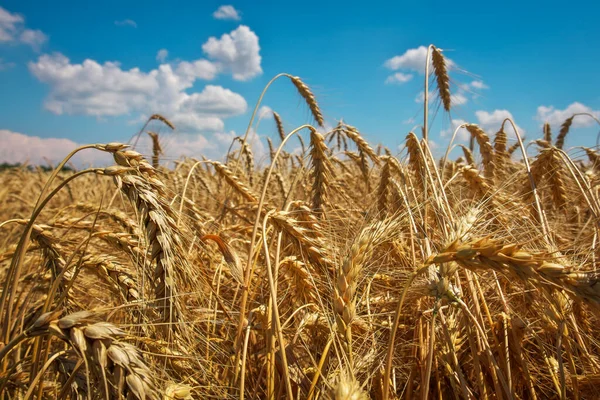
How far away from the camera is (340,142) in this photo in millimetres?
6770

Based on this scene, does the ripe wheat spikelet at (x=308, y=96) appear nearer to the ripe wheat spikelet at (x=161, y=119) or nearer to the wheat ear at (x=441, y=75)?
the wheat ear at (x=441, y=75)

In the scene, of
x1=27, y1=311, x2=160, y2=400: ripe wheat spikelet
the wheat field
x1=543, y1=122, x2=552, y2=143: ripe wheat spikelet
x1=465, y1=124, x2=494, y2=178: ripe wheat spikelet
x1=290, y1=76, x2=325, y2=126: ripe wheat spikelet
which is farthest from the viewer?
x1=543, y1=122, x2=552, y2=143: ripe wheat spikelet

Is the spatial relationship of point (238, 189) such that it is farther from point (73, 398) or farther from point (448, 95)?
point (448, 95)

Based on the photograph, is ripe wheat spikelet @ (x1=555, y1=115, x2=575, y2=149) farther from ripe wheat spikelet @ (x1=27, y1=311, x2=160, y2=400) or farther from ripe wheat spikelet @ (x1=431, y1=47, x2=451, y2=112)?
ripe wheat spikelet @ (x1=27, y1=311, x2=160, y2=400)

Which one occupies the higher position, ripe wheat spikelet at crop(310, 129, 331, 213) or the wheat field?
ripe wheat spikelet at crop(310, 129, 331, 213)

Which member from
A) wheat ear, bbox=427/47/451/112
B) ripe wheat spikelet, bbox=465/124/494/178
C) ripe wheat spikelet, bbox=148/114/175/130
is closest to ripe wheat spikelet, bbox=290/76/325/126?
wheat ear, bbox=427/47/451/112

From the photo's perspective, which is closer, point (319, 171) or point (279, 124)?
point (319, 171)

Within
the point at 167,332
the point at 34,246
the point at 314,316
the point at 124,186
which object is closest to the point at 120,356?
the point at 167,332

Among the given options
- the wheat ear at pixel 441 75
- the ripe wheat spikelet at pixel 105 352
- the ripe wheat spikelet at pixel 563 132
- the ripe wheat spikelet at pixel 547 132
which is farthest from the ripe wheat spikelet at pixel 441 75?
the ripe wheat spikelet at pixel 547 132

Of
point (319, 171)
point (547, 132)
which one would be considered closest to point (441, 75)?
point (319, 171)

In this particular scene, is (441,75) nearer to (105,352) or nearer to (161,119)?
(105,352)

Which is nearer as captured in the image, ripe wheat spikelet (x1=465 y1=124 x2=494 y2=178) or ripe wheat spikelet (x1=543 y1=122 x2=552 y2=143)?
ripe wheat spikelet (x1=465 y1=124 x2=494 y2=178)

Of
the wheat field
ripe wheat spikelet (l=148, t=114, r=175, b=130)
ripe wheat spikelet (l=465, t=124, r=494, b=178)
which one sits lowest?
the wheat field

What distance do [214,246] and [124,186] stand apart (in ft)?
2.79
